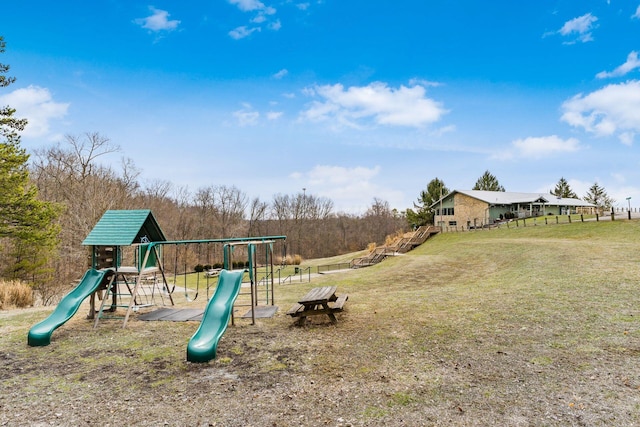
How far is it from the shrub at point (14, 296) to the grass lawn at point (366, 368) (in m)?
4.15

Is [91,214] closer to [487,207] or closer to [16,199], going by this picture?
[16,199]

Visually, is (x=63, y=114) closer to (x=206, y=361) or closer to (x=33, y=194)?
(x=33, y=194)

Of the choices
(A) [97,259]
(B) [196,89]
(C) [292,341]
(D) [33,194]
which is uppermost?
(B) [196,89]

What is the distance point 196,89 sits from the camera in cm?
1769

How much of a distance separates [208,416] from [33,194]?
17.8 m

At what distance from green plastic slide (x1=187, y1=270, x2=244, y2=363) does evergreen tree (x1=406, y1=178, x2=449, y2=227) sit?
43.2 meters

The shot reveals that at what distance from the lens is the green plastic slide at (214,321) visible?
5.70 meters

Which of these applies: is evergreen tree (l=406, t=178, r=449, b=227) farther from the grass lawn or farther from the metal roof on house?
the grass lawn

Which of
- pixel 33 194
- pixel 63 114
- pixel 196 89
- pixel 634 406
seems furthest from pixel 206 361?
pixel 63 114

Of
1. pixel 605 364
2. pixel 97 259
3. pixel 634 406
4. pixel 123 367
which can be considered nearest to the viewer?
pixel 634 406

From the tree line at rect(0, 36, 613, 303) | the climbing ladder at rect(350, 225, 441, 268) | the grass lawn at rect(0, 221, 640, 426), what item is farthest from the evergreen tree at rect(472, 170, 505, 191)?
the grass lawn at rect(0, 221, 640, 426)

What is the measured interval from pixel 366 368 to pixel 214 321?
2.83m

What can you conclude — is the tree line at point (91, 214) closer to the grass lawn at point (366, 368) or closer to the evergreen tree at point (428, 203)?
the evergreen tree at point (428, 203)

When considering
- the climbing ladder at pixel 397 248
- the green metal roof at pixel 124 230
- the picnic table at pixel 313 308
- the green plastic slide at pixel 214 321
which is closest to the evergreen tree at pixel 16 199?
the green metal roof at pixel 124 230
